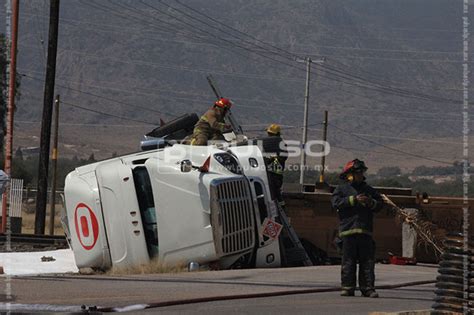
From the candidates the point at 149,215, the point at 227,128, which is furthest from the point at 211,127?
the point at 149,215

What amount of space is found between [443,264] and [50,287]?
17.7 feet

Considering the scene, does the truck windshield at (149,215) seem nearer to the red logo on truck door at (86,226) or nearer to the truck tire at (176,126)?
the red logo on truck door at (86,226)

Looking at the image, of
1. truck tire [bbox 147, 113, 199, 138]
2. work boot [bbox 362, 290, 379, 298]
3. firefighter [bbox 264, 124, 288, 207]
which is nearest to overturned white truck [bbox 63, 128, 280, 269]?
firefighter [bbox 264, 124, 288, 207]

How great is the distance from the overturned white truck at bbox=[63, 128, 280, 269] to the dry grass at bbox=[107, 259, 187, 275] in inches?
3.9

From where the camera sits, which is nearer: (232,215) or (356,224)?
(356,224)

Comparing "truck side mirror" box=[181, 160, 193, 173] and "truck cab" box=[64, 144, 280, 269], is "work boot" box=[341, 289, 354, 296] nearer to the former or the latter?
"truck cab" box=[64, 144, 280, 269]

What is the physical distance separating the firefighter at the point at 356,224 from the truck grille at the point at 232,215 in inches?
168

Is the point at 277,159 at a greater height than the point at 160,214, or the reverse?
the point at 277,159

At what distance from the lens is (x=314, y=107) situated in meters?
188

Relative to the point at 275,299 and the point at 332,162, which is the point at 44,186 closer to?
the point at 275,299

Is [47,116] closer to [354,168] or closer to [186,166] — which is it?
[186,166]

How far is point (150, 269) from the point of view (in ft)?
62.0

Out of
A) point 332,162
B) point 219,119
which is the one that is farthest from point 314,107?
point 219,119

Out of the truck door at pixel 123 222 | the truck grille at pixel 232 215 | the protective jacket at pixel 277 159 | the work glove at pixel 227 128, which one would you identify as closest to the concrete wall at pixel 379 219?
the protective jacket at pixel 277 159
